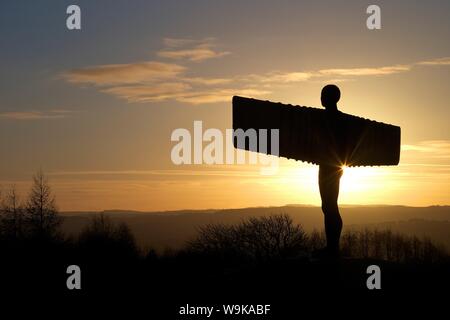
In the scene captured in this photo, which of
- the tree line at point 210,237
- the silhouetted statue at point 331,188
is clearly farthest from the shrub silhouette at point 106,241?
the silhouetted statue at point 331,188

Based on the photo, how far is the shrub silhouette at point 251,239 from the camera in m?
67.6

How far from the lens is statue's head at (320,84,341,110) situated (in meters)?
14.9

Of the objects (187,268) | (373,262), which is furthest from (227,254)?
(373,262)

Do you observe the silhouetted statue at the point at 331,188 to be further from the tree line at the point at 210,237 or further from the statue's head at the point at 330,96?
the tree line at the point at 210,237

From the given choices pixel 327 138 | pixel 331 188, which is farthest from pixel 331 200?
pixel 327 138

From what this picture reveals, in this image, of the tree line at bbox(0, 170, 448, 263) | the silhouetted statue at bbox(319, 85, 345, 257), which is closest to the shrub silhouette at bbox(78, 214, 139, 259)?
the tree line at bbox(0, 170, 448, 263)

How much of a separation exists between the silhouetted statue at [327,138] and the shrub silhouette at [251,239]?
49480mm

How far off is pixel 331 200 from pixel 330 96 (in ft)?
8.28

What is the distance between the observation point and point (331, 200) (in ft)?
49.5

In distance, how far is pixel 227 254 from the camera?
222ft

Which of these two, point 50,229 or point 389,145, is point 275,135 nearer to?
point 389,145

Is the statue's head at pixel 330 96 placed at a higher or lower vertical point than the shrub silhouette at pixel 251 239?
higher
